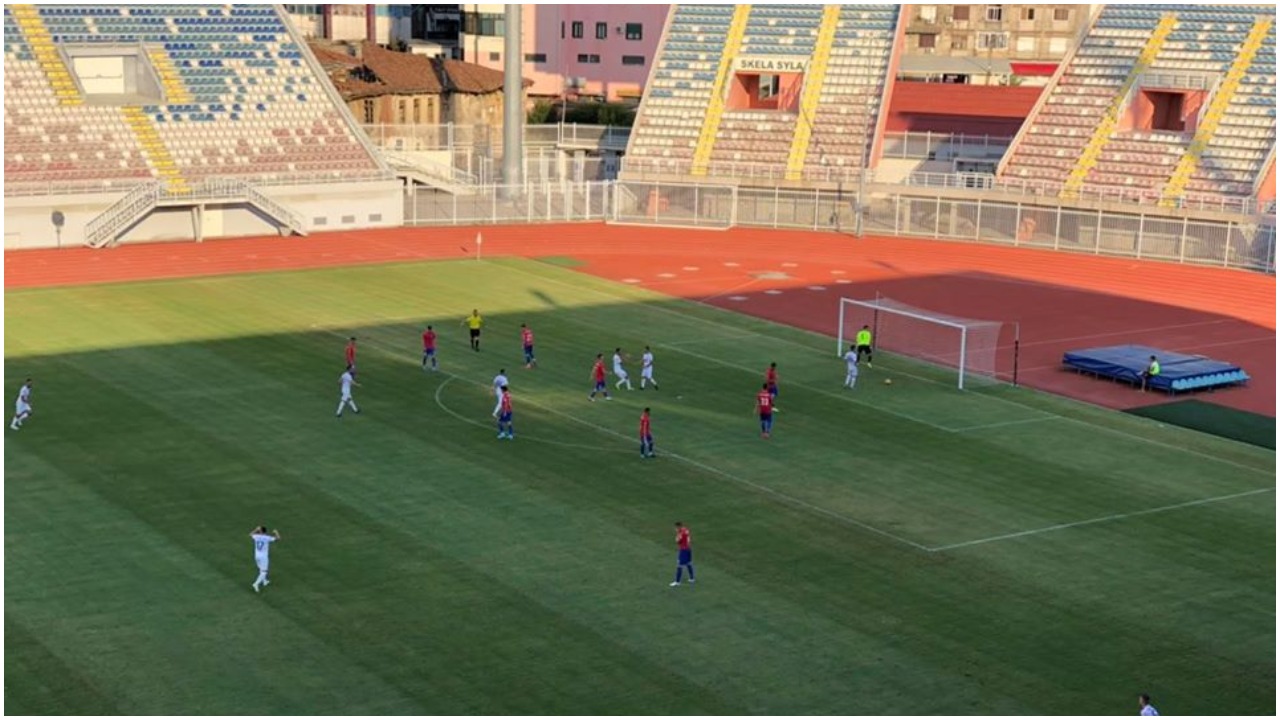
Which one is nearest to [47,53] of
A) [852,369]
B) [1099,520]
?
[852,369]

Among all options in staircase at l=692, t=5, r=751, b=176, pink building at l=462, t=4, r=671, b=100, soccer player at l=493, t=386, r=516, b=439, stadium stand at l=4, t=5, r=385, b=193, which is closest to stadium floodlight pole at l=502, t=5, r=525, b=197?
stadium stand at l=4, t=5, r=385, b=193

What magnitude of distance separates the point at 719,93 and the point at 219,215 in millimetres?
27015

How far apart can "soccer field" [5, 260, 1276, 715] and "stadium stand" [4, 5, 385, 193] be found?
2323 centimetres

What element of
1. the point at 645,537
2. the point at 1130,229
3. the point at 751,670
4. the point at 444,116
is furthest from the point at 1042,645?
the point at 444,116

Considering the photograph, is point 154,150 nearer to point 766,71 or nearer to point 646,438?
point 766,71

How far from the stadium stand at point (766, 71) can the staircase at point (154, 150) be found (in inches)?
914

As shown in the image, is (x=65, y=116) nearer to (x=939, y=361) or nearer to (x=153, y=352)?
(x=153, y=352)

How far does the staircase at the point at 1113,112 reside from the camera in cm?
8319

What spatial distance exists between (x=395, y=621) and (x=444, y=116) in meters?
81.6

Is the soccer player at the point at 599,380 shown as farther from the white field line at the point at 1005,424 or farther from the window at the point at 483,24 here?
the window at the point at 483,24

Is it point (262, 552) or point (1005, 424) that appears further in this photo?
point (1005, 424)

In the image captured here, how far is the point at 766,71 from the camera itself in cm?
9381

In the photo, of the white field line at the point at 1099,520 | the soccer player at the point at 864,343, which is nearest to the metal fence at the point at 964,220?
the soccer player at the point at 864,343

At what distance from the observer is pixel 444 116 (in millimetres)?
110750
